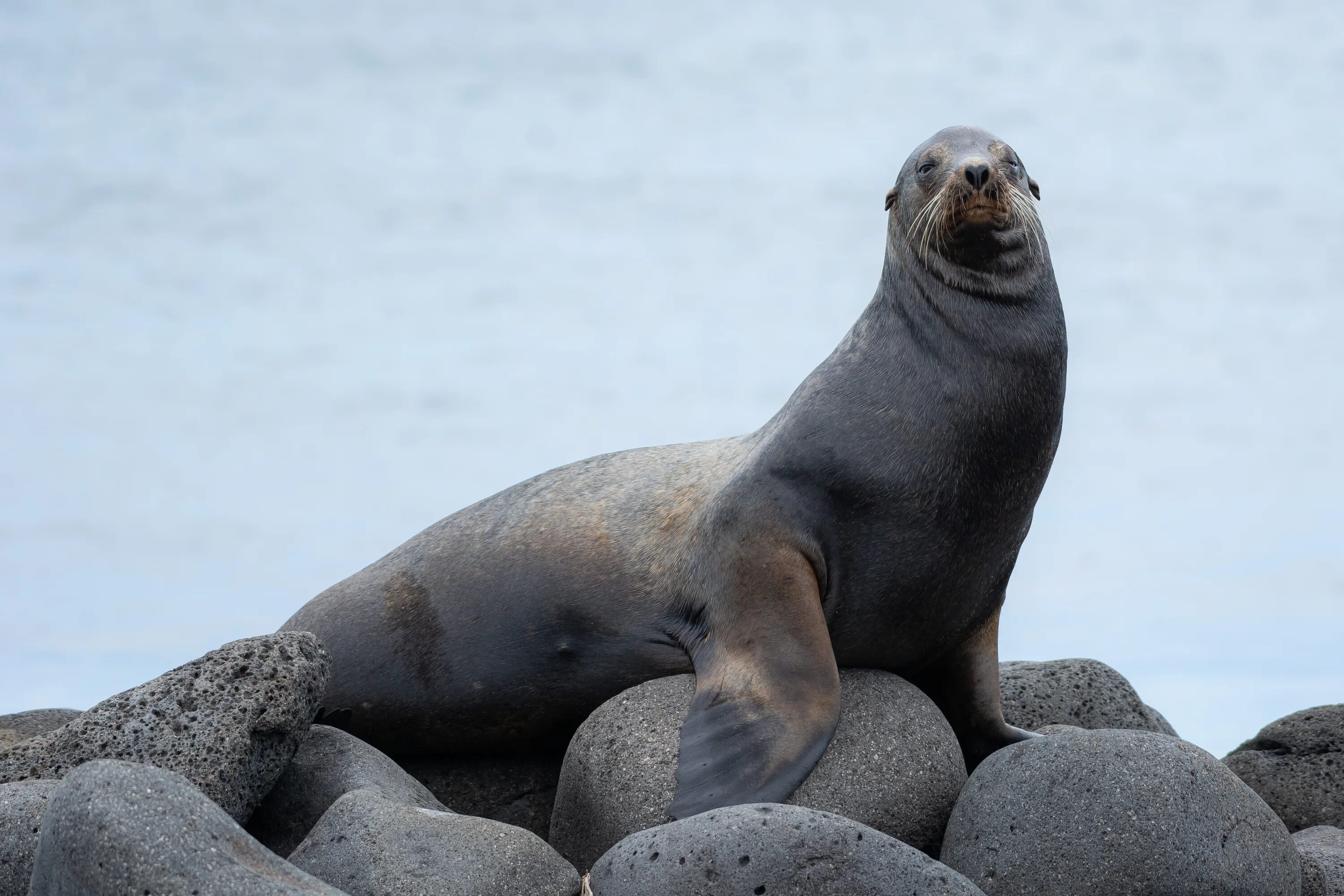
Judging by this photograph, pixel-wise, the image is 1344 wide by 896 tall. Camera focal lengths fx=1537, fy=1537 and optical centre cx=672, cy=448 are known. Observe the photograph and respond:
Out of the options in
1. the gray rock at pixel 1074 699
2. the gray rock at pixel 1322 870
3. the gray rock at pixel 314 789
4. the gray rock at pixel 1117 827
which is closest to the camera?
the gray rock at pixel 1117 827

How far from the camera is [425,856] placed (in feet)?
18.2

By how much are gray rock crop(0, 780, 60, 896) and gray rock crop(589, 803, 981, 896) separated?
2.11m

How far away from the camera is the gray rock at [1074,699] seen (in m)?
8.54

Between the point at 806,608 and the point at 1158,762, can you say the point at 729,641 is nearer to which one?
the point at 806,608

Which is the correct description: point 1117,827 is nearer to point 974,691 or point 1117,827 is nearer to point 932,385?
point 974,691

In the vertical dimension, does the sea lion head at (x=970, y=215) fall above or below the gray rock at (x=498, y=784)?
above

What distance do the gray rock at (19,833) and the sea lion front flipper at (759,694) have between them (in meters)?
2.38

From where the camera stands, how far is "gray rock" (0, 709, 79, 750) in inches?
350

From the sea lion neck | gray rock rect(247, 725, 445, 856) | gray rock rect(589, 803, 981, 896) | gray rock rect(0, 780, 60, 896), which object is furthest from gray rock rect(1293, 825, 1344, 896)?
gray rock rect(0, 780, 60, 896)

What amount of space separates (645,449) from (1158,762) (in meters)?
3.28

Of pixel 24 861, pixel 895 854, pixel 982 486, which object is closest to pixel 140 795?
pixel 24 861

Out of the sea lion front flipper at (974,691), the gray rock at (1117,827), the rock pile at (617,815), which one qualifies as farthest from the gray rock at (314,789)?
the sea lion front flipper at (974,691)

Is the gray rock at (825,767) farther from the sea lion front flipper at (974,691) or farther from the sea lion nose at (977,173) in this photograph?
the sea lion nose at (977,173)

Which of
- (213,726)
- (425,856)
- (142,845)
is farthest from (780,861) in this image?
(213,726)
